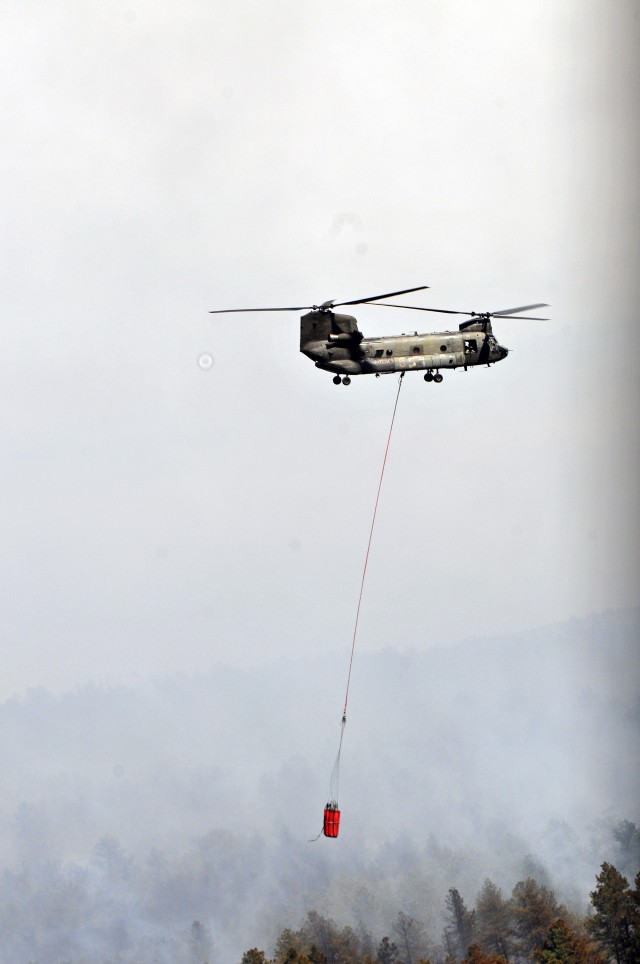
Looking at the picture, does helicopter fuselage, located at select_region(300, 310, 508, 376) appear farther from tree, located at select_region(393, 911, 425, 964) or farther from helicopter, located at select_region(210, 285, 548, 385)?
tree, located at select_region(393, 911, 425, 964)

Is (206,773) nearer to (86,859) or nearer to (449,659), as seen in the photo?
(86,859)

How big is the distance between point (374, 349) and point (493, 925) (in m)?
80.2

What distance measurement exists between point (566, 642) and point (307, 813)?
150ft

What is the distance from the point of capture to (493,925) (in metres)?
93.0

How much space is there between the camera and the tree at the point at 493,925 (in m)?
86.7

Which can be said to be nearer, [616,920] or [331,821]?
[331,821]

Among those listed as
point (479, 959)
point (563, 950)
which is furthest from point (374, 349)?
point (479, 959)

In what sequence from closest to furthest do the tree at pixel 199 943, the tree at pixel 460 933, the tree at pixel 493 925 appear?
the tree at pixel 493 925 < the tree at pixel 460 933 < the tree at pixel 199 943

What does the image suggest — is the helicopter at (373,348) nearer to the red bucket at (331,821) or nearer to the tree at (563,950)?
the red bucket at (331,821)

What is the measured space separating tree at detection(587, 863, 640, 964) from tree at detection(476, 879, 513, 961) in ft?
50.6

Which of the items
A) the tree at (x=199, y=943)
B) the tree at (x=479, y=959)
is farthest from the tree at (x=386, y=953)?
the tree at (x=199, y=943)

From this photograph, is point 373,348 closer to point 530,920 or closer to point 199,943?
point 530,920

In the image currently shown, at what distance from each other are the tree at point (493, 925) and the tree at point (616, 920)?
15426mm

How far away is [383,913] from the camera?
121938 mm
